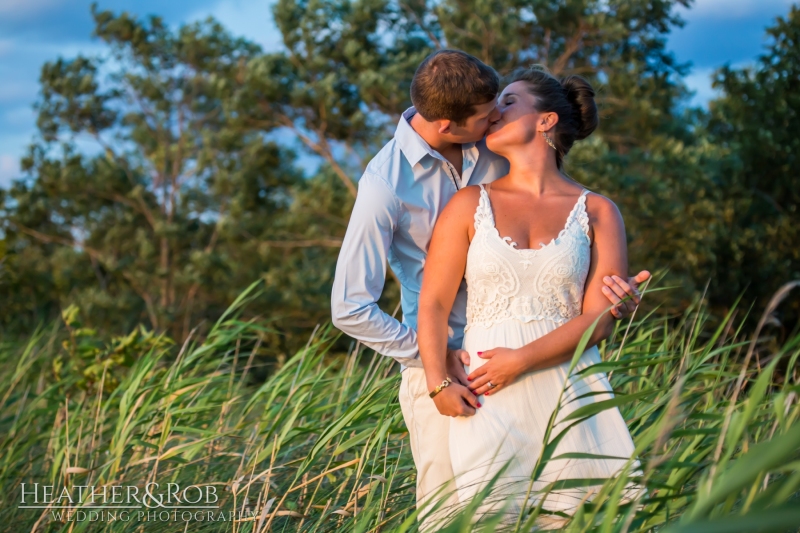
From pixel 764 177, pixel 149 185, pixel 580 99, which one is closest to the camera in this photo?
pixel 580 99

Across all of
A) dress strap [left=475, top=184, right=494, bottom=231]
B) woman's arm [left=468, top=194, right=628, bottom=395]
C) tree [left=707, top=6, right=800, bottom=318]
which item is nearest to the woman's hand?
woman's arm [left=468, top=194, right=628, bottom=395]

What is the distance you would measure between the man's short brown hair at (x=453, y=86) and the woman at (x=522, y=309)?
7.0 inches

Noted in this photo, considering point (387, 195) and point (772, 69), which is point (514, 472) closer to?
point (387, 195)

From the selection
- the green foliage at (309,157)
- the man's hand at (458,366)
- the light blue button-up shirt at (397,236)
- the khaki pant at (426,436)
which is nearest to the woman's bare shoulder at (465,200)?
the light blue button-up shirt at (397,236)

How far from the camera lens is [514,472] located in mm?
2191

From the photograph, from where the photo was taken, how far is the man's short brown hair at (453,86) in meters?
2.37

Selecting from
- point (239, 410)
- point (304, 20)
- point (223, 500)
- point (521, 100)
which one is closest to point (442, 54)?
point (521, 100)

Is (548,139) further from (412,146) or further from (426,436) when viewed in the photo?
(426,436)

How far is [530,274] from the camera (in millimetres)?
2332

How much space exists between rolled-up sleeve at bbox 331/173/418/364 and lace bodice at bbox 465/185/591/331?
28cm

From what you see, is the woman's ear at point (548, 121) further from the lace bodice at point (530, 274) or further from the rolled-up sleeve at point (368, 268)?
the rolled-up sleeve at point (368, 268)

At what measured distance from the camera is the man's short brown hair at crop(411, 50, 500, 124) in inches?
93.2

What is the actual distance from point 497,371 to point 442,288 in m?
0.30

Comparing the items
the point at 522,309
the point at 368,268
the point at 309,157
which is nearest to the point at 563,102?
the point at 522,309
